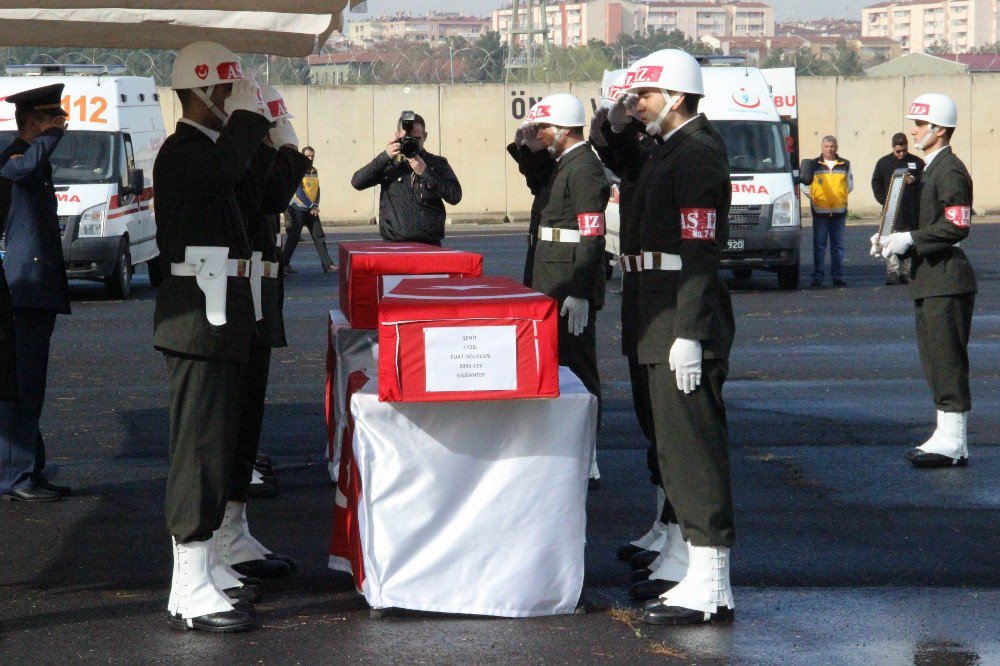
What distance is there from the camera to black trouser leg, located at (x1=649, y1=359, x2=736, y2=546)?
5691mm

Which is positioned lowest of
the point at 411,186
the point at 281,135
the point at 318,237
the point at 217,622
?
the point at 217,622

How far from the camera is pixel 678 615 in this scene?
5.64 metres

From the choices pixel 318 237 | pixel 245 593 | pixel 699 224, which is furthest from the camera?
pixel 318 237

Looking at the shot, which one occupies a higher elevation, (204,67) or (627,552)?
(204,67)

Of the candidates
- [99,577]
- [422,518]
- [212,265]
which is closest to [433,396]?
[422,518]

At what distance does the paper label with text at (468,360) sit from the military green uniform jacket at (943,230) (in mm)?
4048

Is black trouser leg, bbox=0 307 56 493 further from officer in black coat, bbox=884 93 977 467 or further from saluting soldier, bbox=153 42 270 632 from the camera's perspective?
officer in black coat, bbox=884 93 977 467

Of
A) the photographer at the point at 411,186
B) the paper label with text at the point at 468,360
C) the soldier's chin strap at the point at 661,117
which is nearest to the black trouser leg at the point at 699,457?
the paper label with text at the point at 468,360

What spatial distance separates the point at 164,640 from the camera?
5496 millimetres

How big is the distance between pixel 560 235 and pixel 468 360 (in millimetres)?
2755

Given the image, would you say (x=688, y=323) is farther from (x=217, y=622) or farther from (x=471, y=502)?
(x=217, y=622)

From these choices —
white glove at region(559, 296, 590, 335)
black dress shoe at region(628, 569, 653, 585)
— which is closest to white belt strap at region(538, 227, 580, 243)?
white glove at region(559, 296, 590, 335)

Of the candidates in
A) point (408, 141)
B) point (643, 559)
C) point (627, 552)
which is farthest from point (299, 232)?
point (643, 559)

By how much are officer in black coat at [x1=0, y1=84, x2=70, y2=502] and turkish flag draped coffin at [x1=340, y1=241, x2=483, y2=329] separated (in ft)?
5.72
